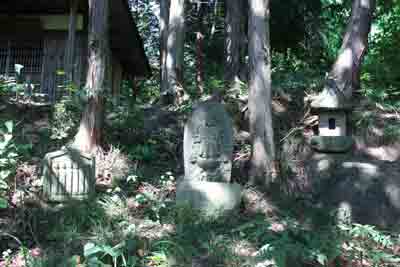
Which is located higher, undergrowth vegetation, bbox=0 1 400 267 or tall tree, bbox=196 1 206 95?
tall tree, bbox=196 1 206 95

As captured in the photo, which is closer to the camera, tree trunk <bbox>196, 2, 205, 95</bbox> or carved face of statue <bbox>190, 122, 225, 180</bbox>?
carved face of statue <bbox>190, 122, 225, 180</bbox>

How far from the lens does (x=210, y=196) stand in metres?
5.82

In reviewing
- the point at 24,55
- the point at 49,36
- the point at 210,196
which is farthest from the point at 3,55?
the point at 210,196

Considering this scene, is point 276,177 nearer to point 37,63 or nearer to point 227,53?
point 227,53

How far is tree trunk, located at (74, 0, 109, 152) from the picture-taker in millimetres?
6676

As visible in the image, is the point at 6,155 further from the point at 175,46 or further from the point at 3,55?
the point at 3,55

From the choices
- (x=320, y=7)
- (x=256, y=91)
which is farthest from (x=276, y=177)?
(x=320, y=7)

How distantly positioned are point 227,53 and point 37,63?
19.4 feet

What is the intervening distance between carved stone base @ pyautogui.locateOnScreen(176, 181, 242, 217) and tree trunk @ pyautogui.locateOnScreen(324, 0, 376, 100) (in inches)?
164

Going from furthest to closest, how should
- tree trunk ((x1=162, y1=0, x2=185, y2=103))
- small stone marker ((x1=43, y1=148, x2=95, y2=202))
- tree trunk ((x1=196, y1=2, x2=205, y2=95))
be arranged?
tree trunk ((x1=196, y1=2, x2=205, y2=95))
tree trunk ((x1=162, y1=0, x2=185, y2=103))
small stone marker ((x1=43, y1=148, x2=95, y2=202))

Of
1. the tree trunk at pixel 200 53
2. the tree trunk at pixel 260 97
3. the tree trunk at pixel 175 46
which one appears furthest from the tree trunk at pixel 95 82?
the tree trunk at pixel 200 53

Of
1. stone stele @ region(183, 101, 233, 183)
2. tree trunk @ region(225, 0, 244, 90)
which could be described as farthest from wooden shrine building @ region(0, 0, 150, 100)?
stone stele @ region(183, 101, 233, 183)

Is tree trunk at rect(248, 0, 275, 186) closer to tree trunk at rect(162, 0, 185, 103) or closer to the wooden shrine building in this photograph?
tree trunk at rect(162, 0, 185, 103)

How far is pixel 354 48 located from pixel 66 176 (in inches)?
262
